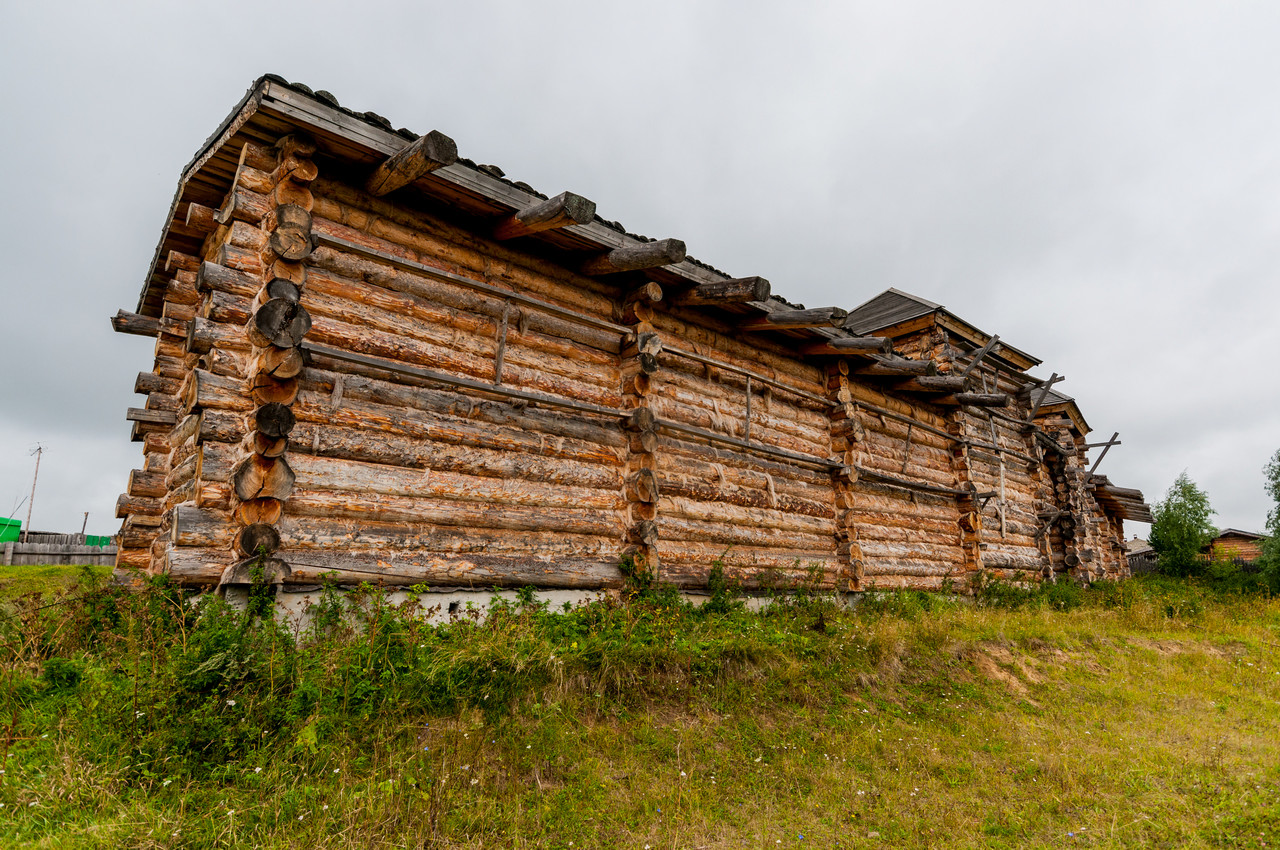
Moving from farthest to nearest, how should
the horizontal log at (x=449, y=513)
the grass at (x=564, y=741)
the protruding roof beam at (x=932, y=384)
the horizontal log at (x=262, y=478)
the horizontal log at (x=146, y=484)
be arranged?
the protruding roof beam at (x=932, y=384) → the horizontal log at (x=146, y=484) → the horizontal log at (x=449, y=513) → the horizontal log at (x=262, y=478) → the grass at (x=564, y=741)

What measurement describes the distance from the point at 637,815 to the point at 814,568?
659 centimetres

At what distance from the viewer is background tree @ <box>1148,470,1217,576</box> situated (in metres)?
23.6

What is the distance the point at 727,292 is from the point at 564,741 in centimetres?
563

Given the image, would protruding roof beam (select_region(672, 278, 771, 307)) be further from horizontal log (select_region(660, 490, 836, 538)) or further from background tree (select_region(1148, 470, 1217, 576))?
background tree (select_region(1148, 470, 1217, 576))

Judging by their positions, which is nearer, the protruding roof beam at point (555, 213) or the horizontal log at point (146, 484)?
the protruding roof beam at point (555, 213)

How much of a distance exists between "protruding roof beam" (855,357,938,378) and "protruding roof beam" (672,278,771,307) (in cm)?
416

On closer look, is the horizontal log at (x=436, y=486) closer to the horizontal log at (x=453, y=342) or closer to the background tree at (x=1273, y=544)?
the horizontal log at (x=453, y=342)

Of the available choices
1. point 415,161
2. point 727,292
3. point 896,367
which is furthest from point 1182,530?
point 415,161

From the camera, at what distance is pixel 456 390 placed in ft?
23.6

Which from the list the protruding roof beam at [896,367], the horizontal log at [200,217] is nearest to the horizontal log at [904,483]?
the protruding roof beam at [896,367]

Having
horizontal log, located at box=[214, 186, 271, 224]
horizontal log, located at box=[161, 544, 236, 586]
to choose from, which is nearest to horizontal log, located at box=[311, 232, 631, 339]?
horizontal log, located at box=[214, 186, 271, 224]

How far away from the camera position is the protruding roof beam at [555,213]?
6.73 meters

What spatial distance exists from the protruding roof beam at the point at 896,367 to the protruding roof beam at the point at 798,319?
2.64 m

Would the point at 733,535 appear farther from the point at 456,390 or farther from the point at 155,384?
the point at 155,384
